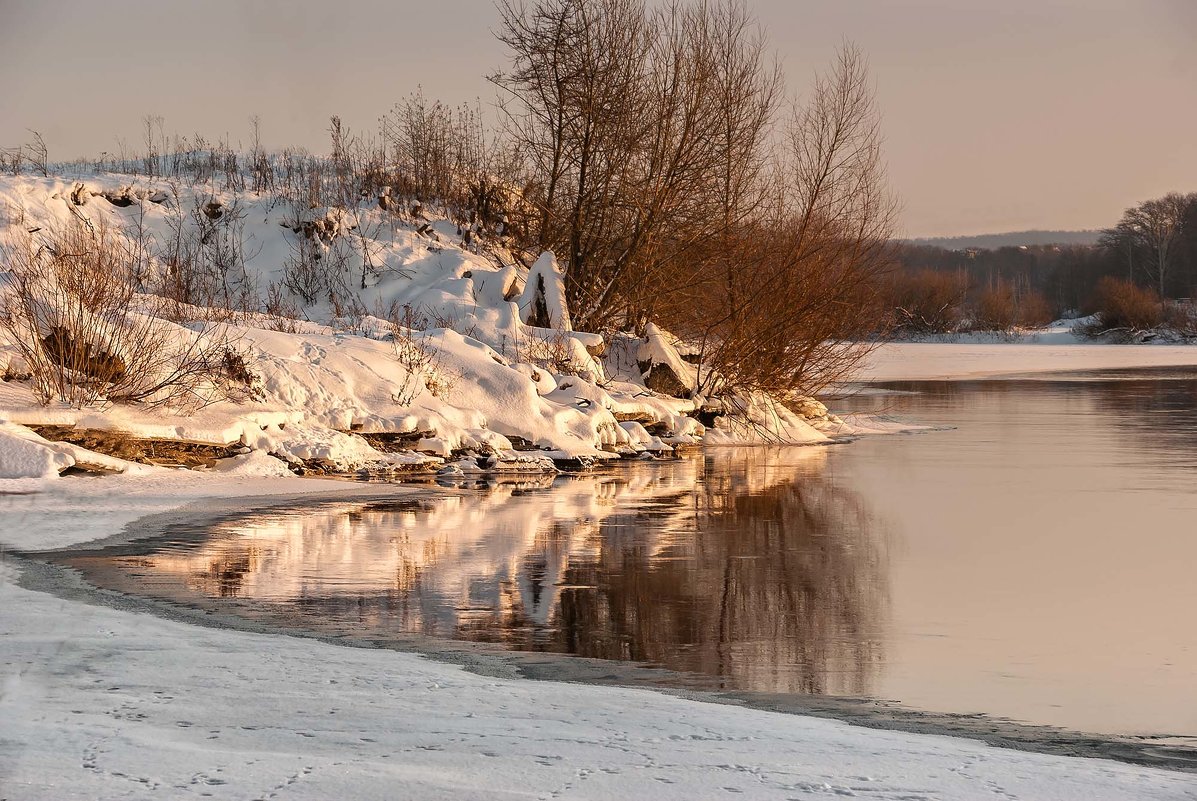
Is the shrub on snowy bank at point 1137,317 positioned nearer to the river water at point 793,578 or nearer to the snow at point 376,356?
the snow at point 376,356

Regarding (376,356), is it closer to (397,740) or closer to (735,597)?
(735,597)

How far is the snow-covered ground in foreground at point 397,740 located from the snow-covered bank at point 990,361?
3421 centimetres

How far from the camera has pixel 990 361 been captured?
54.5 m

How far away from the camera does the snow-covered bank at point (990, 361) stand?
147 feet

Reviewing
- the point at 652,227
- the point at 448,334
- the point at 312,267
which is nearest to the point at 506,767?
the point at 448,334

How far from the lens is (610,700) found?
527cm

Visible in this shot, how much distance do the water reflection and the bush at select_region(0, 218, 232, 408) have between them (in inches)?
127

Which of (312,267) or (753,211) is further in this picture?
(312,267)

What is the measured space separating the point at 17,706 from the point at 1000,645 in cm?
479

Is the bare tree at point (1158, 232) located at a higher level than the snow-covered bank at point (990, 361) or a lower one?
higher

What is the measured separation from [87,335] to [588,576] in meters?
7.10

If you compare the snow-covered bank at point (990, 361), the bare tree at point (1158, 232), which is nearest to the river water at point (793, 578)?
the snow-covered bank at point (990, 361)

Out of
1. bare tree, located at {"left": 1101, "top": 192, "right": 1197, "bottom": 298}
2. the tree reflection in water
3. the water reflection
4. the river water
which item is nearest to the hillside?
the river water

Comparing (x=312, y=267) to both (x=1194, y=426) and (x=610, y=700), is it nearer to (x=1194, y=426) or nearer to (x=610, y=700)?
(x=1194, y=426)
